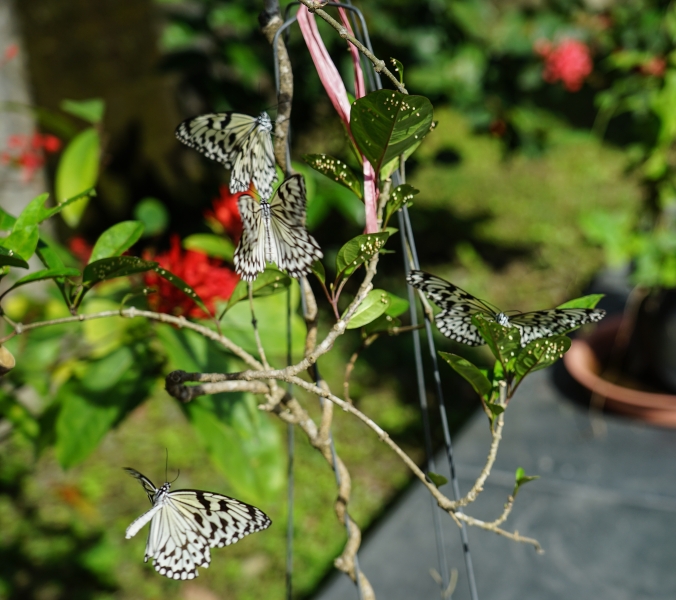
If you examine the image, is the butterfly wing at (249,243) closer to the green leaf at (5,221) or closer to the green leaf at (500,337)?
the green leaf at (500,337)

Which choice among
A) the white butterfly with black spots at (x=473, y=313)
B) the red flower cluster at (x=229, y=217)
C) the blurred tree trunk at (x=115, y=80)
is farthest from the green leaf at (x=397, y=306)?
the blurred tree trunk at (x=115, y=80)

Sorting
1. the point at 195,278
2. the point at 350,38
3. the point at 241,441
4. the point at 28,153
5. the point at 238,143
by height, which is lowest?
the point at 241,441

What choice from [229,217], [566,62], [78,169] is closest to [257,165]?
[229,217]

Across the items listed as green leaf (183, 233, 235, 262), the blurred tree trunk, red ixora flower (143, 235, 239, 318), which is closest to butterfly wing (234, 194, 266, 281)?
red ixora flower (143, 235, 239, 318)

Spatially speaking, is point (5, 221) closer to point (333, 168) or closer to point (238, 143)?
point (238, 143)

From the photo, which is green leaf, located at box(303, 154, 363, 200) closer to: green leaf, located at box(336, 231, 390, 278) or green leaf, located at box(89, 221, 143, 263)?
green leaf, located at box(336, 231, 390, 278)

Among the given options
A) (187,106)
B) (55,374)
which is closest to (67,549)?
(55,374)
